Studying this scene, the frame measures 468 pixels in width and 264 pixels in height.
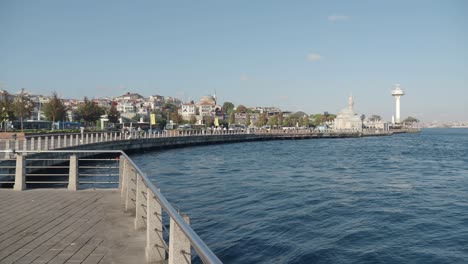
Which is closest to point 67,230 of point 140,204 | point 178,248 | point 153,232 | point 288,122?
point 140,204

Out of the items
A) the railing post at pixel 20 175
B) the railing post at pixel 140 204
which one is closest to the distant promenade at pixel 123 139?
the railing post at pixel 20 175

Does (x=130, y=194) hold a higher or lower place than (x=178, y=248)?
lower

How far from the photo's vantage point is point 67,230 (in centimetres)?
706

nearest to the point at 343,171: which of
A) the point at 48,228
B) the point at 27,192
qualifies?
the point at 27,192

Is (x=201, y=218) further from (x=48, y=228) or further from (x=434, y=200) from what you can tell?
(x=434, y=200)

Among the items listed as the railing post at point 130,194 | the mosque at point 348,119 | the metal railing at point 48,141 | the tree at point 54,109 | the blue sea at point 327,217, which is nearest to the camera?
the railing post at point 130,194

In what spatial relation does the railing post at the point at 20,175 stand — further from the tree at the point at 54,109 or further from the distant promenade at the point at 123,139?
the tree at the point at 54,109

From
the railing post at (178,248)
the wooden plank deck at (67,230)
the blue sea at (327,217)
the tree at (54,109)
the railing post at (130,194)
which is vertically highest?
the tree at (54,109)

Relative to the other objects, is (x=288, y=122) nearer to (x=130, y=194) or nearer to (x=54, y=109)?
(x=54, y=109)

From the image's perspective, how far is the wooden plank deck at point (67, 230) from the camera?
224 inches

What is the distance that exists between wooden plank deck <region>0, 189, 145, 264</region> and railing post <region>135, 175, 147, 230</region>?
20cm

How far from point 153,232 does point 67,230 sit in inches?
104

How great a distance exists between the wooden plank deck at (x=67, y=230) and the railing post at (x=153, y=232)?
262 millimetres

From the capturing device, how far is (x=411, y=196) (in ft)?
64.1
